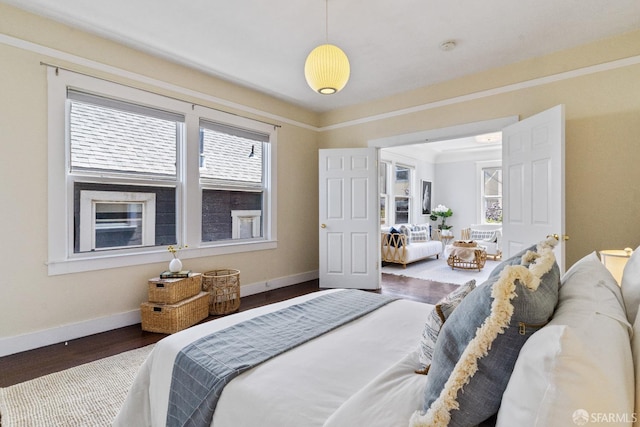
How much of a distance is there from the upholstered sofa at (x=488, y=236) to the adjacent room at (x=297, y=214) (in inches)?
112

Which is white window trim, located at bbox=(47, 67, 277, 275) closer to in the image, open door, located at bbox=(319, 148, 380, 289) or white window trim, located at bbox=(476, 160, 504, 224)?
open door, located at bbox=(319, 148, 380, 289)

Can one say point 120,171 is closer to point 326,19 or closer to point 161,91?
point 161,91

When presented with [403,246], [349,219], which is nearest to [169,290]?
[349,219]

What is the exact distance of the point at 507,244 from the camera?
331 cm

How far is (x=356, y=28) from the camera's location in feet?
8.83

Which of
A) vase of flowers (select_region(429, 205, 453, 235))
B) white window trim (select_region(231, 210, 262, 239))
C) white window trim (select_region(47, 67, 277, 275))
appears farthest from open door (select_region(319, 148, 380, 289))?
vase of flowers (select_region(429, 205, 453, 235))

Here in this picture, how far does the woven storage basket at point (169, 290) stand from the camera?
291 cm

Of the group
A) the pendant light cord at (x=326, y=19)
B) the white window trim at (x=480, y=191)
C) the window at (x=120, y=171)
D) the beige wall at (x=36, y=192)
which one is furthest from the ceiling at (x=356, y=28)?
the white window trim at (x=480, y=191)

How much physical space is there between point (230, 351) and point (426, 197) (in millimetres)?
8187

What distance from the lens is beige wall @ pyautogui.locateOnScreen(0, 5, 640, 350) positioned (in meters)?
2.47

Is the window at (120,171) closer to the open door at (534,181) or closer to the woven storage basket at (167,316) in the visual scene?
the woven storage basket at (167,316)

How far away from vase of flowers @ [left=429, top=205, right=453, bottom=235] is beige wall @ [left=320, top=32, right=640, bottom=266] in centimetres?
525

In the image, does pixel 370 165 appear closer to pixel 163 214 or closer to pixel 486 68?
pixel 486 68

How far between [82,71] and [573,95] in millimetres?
4722
